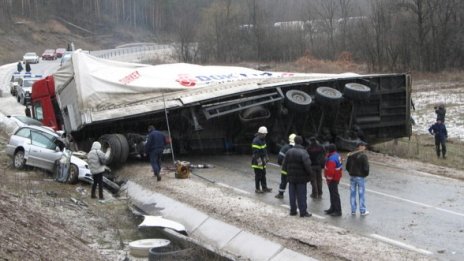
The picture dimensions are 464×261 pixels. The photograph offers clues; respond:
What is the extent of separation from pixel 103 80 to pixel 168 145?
110 inches

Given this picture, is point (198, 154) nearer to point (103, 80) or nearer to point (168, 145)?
point (168, 145)

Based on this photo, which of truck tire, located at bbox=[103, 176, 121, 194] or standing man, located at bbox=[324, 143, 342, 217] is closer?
standing man, located at bbox=[324, 143, 342, 217]

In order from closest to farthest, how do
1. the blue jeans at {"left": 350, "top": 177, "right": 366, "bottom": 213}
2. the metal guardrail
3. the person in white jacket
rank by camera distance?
the blue jeans at {"left": 350, "top": 177, "right": 366, "bottom": 213}
the person in white jacket
the metal guardrail

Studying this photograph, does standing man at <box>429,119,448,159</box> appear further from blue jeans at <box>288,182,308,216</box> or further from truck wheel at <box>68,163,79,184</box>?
truck wheel at <box>68,163,79,184</box>

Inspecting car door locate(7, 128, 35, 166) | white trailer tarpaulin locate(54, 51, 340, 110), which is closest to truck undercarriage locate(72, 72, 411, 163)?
white trailer tarpaulin locate(54, 51, 340, 110)

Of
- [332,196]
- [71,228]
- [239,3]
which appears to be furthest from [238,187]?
[239,3]

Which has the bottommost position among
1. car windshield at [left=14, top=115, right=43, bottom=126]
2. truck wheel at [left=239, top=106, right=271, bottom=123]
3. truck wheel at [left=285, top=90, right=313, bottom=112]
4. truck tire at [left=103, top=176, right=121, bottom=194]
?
truck tire at [left=103, top=176, right=121, bottom=194]

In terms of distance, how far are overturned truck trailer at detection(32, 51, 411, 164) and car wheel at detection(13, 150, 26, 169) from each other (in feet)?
5.76

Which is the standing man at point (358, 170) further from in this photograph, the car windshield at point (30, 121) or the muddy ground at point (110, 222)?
the car windshield at point (30, 121)

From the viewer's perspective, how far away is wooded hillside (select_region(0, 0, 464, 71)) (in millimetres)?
59281

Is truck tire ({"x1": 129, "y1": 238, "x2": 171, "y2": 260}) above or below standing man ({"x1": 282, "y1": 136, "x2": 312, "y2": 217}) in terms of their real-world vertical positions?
below

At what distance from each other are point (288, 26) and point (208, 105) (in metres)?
68.6

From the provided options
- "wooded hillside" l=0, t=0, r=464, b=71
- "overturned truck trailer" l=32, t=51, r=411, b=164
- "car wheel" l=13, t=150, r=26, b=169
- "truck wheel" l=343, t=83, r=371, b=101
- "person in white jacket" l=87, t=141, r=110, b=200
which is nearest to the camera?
"person in white jacket" l=87, t=141, r=110, b=200

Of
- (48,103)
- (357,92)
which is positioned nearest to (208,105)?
(357,92)
